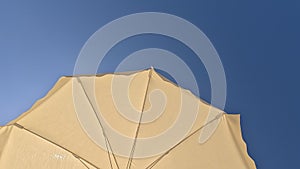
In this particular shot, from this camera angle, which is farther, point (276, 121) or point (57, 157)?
point (276, 121)

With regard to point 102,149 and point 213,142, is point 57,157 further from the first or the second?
point 213,142

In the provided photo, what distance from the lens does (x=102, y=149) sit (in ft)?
4.26

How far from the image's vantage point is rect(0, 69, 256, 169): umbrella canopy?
1.30 metres

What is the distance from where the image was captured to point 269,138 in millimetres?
1797

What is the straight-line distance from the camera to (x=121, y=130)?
4.40ft

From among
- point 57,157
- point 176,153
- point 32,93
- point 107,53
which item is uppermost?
point 107,53

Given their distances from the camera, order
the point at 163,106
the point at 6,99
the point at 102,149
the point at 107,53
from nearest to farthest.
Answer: the point at 102,149 < the point at 163,106 < the point at 6,99 < the point at 107,53

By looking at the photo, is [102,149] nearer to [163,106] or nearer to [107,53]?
[163,106]

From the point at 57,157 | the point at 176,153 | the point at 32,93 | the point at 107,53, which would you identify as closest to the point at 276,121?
the point at 176,153

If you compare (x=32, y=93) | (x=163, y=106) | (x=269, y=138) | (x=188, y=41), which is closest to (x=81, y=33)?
(x=32, y=93)

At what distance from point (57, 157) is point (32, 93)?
22.2 inches

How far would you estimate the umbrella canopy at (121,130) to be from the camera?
1.30 m

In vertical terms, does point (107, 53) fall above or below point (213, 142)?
above

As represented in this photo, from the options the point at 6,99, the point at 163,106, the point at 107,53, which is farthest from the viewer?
the point at 107,53
